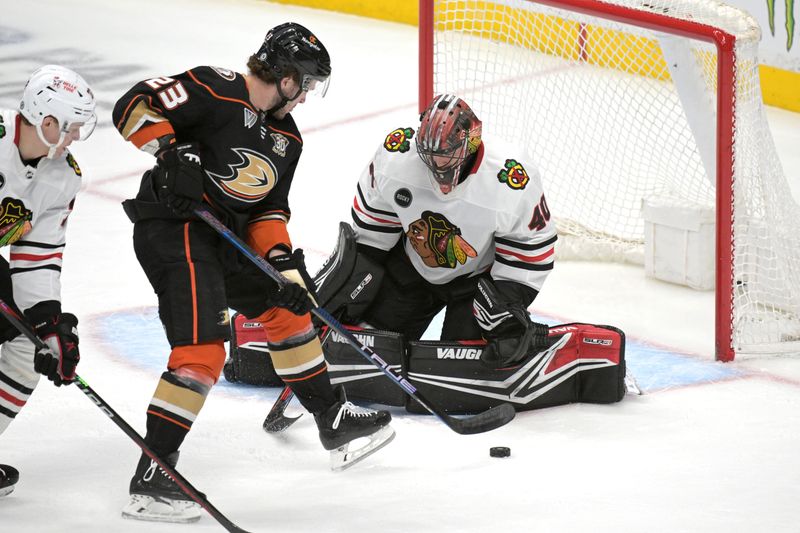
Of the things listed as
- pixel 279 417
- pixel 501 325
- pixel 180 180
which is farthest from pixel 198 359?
pixel 501 325

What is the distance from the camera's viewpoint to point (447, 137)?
3756 millimetres

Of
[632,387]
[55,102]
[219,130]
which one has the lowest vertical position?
[632,387]

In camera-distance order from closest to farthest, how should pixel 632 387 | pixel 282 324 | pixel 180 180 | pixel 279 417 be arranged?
pixel 180 180, pixel 282 324, pixel 279 417, pixel 632 387

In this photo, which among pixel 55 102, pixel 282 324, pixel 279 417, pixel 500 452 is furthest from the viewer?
pixel 279 417

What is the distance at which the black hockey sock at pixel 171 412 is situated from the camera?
3260mm

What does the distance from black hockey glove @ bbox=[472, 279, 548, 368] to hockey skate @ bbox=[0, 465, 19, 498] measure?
135 centimetres

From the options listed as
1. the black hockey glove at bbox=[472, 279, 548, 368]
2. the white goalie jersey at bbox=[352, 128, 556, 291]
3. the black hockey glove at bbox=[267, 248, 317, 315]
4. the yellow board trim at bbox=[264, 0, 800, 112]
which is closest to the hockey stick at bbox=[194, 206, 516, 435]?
the black hockey glove at bbox=[267, 248, 317, 315]

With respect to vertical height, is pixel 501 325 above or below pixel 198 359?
below

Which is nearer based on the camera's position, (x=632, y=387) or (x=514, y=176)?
(x=514, y=176)

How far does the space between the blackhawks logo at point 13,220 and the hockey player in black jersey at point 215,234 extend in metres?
0.33

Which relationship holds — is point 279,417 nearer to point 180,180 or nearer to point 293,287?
point 293,287

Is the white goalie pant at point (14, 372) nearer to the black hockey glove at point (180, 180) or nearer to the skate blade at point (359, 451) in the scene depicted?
the black hockey glove at point (180, 180)

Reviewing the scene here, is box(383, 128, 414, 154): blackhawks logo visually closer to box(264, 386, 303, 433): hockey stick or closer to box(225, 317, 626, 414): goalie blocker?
box(225, 317, 626, 414): goalie blocker

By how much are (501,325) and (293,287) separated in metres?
0.77
